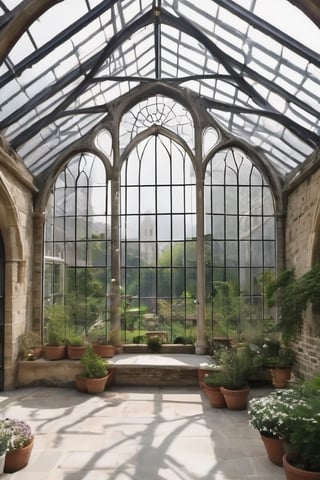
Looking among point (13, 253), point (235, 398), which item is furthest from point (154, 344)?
point (13, 253)

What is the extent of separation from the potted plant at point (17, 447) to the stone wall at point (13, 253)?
3.92 metres

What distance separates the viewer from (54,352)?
8.98 m

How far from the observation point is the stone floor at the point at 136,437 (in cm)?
461

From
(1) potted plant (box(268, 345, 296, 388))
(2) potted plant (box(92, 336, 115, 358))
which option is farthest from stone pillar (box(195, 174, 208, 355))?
(2) potted plant (box(92, 336, 115, 358))

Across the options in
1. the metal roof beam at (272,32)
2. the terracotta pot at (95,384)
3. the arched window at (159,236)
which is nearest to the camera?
the metal roof beam at (272,32)

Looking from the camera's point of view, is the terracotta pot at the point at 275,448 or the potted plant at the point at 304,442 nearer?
the potted plant at the point at 304,442

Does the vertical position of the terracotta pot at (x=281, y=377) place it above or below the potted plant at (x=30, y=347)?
below

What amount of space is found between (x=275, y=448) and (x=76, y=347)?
5.38 meters

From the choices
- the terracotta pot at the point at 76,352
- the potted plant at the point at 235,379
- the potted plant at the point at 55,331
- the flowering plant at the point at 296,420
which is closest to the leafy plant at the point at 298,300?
the potted plant at the point at 235,379

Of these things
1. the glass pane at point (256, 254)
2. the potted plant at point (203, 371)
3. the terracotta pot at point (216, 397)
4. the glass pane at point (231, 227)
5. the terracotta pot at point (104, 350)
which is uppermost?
the glass pane at point (231, 227)

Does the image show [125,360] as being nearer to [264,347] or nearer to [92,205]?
[264,347]

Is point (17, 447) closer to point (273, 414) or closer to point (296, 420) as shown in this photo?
point (273, 414)

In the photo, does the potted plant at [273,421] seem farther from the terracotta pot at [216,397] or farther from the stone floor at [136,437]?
the terracotta pot at [216,397]

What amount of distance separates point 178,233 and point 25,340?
4479 mm
